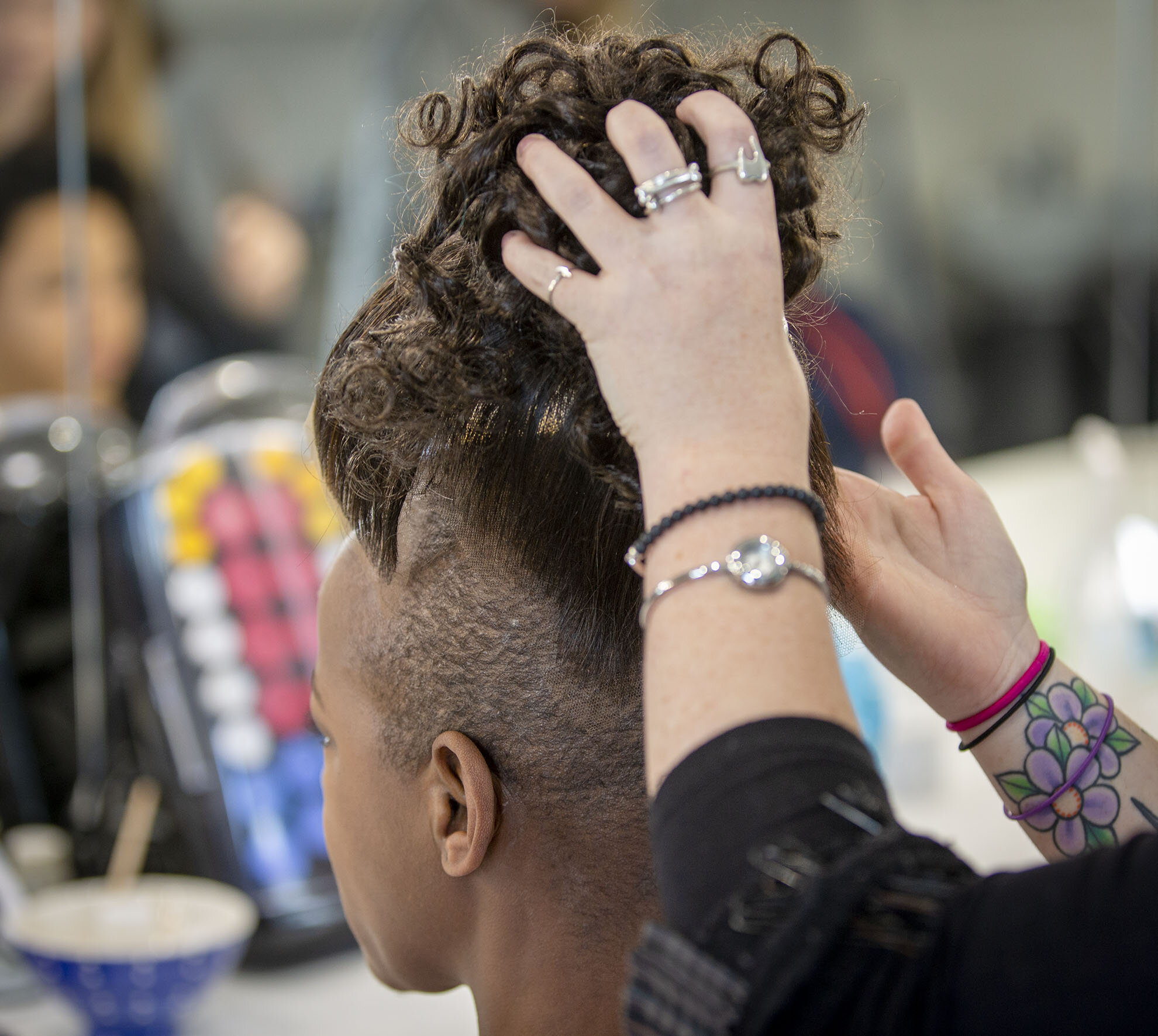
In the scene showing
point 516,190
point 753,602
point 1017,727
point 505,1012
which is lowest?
point 505,1012

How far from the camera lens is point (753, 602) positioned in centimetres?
46

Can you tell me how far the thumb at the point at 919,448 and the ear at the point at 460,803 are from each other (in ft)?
1.26

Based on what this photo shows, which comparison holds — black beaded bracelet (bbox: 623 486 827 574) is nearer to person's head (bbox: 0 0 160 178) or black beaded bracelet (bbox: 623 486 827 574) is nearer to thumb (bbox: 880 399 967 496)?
thumb (bbox: 880 399 967 496)

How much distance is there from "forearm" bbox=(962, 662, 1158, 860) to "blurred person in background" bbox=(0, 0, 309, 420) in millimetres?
1146

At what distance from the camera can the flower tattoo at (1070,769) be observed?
0.79 meters

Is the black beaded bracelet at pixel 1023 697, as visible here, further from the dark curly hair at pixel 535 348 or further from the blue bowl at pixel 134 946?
the blue bowl at pixel 134 946

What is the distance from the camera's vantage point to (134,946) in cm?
126

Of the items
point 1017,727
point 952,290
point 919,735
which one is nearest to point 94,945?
point 1017,727

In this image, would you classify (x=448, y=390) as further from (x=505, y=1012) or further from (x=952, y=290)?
(x=952, y=290)

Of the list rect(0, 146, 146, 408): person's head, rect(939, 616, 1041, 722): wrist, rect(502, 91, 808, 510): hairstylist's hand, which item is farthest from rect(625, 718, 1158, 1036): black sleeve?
rect(0, 146, 146, 408): person's head

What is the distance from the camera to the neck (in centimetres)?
72

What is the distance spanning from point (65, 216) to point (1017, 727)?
122 cm

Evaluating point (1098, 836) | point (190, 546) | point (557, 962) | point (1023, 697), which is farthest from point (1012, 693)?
point (190, 546)

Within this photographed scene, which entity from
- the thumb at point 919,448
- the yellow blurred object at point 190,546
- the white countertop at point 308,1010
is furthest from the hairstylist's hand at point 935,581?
the yellow blurred object at point 190,546
